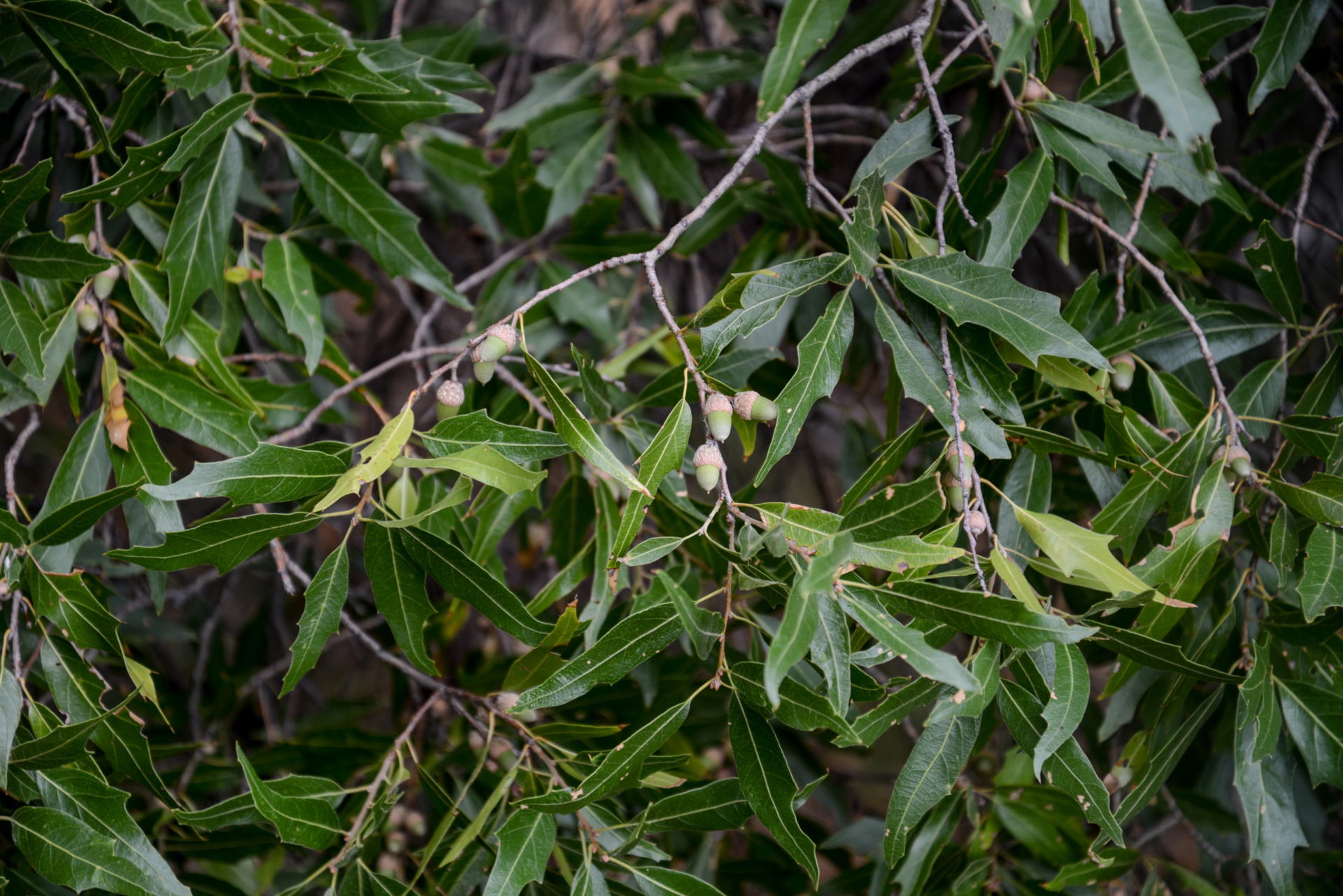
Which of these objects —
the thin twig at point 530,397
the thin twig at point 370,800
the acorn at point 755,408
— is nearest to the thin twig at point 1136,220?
the acorn at point 755,408

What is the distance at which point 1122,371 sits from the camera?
91 centimetres

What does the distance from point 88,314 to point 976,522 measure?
0.97 meters

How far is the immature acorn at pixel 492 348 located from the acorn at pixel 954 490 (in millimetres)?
389

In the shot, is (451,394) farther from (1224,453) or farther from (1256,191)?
(1256,191)

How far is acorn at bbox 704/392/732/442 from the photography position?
0.68 meters

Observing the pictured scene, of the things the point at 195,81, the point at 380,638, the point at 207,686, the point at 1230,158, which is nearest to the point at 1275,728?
the point at 1230,158

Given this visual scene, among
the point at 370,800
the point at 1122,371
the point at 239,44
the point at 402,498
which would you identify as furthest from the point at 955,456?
the point at 239,44

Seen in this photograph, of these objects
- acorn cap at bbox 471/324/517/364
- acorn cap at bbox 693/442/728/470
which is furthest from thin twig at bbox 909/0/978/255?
acorn cap at bbox 471/324/517/364

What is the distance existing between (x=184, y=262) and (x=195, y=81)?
0.19 meters

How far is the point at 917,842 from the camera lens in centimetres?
109

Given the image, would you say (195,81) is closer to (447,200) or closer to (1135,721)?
(447,200)

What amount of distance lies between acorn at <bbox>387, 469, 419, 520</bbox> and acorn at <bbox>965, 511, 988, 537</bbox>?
0.56 meters

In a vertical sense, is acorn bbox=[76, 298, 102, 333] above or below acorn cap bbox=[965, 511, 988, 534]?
above

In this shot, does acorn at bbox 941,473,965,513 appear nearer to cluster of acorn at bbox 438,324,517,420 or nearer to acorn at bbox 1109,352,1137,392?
acorn at bbox 1109,352,1137,392
